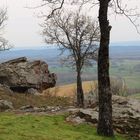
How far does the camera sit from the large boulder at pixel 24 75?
45.8m

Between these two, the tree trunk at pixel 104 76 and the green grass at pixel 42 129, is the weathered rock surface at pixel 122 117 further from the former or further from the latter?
the tree trunk at pixel 104 76

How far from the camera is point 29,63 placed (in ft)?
157

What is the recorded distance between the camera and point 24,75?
46094 mm

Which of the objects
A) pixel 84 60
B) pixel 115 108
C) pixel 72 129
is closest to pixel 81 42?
pixel 84 60

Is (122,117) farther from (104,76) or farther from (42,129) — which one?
(42,129)

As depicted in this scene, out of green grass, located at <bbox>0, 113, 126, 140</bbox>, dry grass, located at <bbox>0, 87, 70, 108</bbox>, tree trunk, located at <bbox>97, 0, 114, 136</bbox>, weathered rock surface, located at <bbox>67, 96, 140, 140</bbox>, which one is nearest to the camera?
green grass, located at <bbox>0, 113, 126, 140</bbox>

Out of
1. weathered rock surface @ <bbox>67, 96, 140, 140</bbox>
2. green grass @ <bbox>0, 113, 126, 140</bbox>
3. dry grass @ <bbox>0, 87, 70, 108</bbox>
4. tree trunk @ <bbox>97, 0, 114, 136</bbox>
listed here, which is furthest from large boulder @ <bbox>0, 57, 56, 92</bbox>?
tree trunk @ <bbox>97, 0, 114, 136</bbox>

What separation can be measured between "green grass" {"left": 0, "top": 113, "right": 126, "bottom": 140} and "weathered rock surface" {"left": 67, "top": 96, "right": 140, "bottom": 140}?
836 millimetres

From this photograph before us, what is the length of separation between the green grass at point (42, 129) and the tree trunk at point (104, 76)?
24.0 inches

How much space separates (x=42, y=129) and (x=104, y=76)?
12.8 ft

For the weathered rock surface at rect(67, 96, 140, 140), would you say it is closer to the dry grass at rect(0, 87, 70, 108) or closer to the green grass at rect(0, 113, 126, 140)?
the green grass at rect(0, 113, 126, 140)

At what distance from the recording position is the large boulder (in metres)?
45.8

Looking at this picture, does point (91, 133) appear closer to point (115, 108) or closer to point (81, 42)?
point (115, 108)

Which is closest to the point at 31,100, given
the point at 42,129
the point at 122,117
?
the point at 122,117
